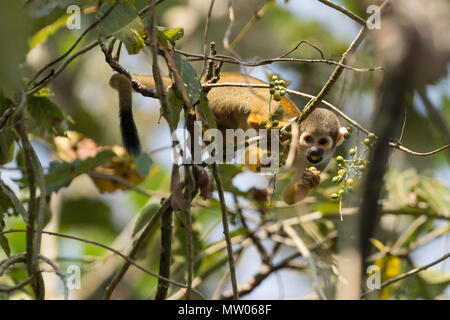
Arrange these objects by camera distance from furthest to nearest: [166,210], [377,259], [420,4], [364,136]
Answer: [377,259], [166,210], [364,136], [420,4]

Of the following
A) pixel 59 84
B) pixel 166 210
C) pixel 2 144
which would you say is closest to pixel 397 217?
pixel 166 210

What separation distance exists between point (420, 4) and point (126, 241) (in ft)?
7.06

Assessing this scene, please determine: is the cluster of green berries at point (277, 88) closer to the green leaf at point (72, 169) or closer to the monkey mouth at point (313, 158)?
the green leaf at point (72, 169)

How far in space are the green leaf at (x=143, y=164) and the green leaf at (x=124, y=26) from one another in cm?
117

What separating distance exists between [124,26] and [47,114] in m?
0.95

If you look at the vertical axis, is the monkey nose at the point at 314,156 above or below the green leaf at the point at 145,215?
above

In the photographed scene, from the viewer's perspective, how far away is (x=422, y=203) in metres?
3.07

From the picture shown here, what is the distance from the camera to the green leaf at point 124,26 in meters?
1.50

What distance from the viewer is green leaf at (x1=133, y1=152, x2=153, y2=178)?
268 cm

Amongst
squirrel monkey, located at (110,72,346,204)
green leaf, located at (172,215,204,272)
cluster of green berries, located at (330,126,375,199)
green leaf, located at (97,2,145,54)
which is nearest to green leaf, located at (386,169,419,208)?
squirrel monkey, located at (110,72,346,204)

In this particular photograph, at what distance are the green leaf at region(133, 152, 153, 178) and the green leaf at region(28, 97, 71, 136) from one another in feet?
1.51

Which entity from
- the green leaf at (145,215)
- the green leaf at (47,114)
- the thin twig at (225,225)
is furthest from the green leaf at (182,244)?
the thin twig at (225,225)

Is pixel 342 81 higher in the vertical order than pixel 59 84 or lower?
lower
